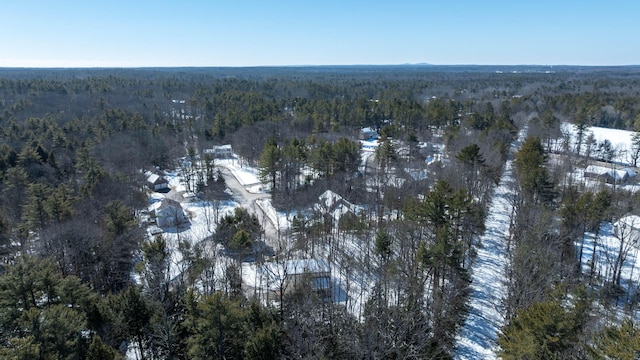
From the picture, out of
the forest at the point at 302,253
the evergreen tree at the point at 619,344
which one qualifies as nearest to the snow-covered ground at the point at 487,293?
the forest at the point at 302,253

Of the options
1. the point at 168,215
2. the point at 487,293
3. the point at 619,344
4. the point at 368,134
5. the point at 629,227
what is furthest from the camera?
the point at 368,134

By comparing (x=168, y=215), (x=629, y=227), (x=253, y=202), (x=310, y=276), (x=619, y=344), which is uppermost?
(x=619, y=344)

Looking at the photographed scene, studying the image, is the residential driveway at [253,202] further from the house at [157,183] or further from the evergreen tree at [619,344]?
the evergreen tree at [619,344]

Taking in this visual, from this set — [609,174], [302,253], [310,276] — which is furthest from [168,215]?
[609,174]

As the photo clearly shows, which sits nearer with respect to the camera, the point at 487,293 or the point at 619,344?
the point at 619,344

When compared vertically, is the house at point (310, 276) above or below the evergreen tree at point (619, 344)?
below

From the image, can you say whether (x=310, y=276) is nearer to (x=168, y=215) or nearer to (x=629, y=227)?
(x=168, y=215)

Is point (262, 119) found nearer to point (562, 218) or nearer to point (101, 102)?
point (101, 102)
